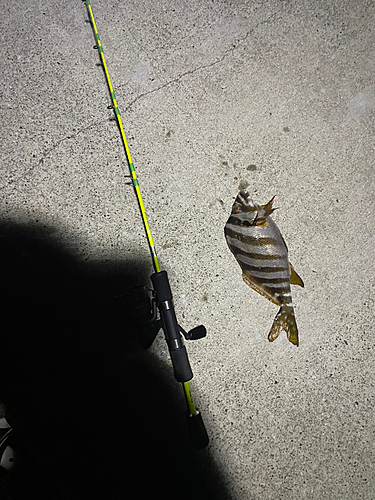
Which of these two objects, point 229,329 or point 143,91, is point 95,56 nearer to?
point 143,91

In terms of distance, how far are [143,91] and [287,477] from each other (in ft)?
8.20

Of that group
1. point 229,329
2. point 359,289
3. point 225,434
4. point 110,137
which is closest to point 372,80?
point 359,289

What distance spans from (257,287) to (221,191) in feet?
2.05

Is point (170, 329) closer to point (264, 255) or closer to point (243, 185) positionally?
point (264, 255)

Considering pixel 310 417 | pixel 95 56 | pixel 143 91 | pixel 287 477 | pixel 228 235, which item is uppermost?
pixel 95 56

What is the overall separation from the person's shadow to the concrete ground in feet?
0.10

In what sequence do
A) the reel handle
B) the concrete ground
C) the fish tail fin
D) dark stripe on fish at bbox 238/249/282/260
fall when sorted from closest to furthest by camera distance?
the reel handle → dark stripe on fish at bbox 238/249/282/260 → the fish tail fin → the concrete ground

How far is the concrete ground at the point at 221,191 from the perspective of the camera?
1664 millimetres

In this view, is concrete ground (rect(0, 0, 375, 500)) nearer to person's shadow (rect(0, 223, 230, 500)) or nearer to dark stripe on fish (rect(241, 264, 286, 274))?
person's shadow (rect(0, 223, 230, 500))

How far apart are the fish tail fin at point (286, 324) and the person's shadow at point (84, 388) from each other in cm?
66

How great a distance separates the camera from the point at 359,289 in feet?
5.84

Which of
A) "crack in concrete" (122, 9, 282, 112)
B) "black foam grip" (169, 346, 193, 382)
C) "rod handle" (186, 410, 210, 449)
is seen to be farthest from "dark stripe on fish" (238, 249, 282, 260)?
"crack in concrete" (122, 9, 282, 112)

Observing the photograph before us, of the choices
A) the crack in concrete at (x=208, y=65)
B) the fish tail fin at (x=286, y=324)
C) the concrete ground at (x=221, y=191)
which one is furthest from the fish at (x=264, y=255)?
the crack in concrete at (x=208, y=65)

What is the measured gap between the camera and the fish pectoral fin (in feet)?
5.09
